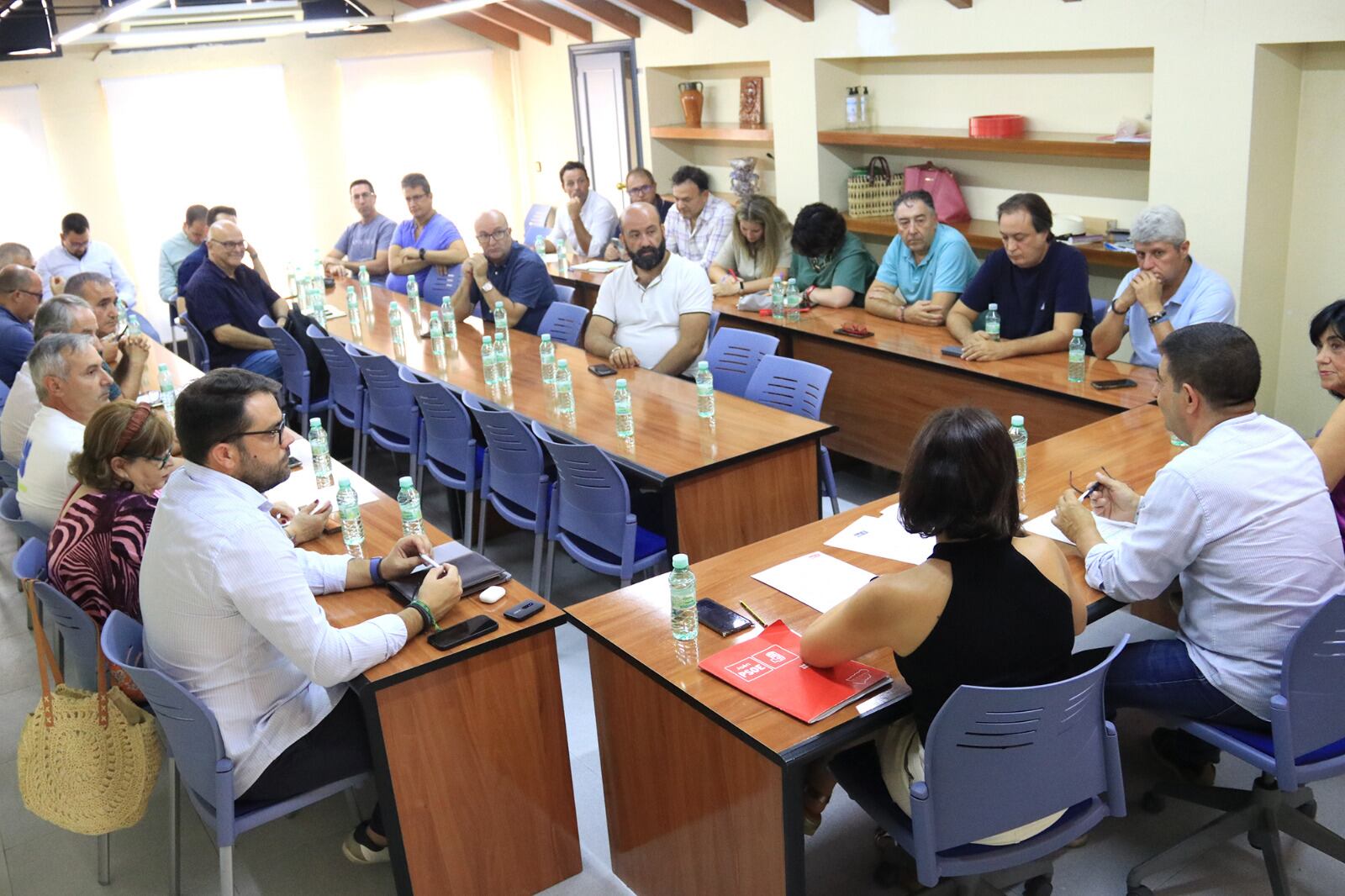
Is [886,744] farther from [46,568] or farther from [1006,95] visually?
[1006,95]

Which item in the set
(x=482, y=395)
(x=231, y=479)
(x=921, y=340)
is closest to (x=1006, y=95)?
(x=921, y=340)

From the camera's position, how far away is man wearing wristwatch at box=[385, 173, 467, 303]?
736 centimetres

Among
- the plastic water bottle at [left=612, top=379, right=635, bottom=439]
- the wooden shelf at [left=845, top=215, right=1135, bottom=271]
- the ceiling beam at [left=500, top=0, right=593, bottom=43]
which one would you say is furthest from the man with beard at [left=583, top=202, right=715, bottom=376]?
the ceiling beam at [left=500, top=0, right=593, bottom=43]

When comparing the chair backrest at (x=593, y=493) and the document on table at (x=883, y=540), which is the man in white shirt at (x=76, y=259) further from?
the document on table at (x=883, y=540)

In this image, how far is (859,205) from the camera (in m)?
7.67

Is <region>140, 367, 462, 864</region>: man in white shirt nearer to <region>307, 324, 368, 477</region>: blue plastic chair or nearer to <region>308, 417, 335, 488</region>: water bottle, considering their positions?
<region>308, 417, 335, 488</region>: water bottle

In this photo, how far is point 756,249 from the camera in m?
6.60

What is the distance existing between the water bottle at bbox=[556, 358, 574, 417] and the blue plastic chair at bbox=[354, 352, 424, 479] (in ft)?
2.61

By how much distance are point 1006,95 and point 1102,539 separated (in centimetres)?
458

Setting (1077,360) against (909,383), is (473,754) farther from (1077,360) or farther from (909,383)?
(909,383)

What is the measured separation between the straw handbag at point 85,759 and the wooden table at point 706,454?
1.74m

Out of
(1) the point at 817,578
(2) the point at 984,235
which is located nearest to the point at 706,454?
(1) the point at 817,578

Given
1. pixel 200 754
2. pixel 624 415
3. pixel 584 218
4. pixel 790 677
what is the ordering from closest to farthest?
pixel 790 677
pixel 200 754
pixel 624 415
pixel 584 218

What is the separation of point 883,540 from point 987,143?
13.7ft
